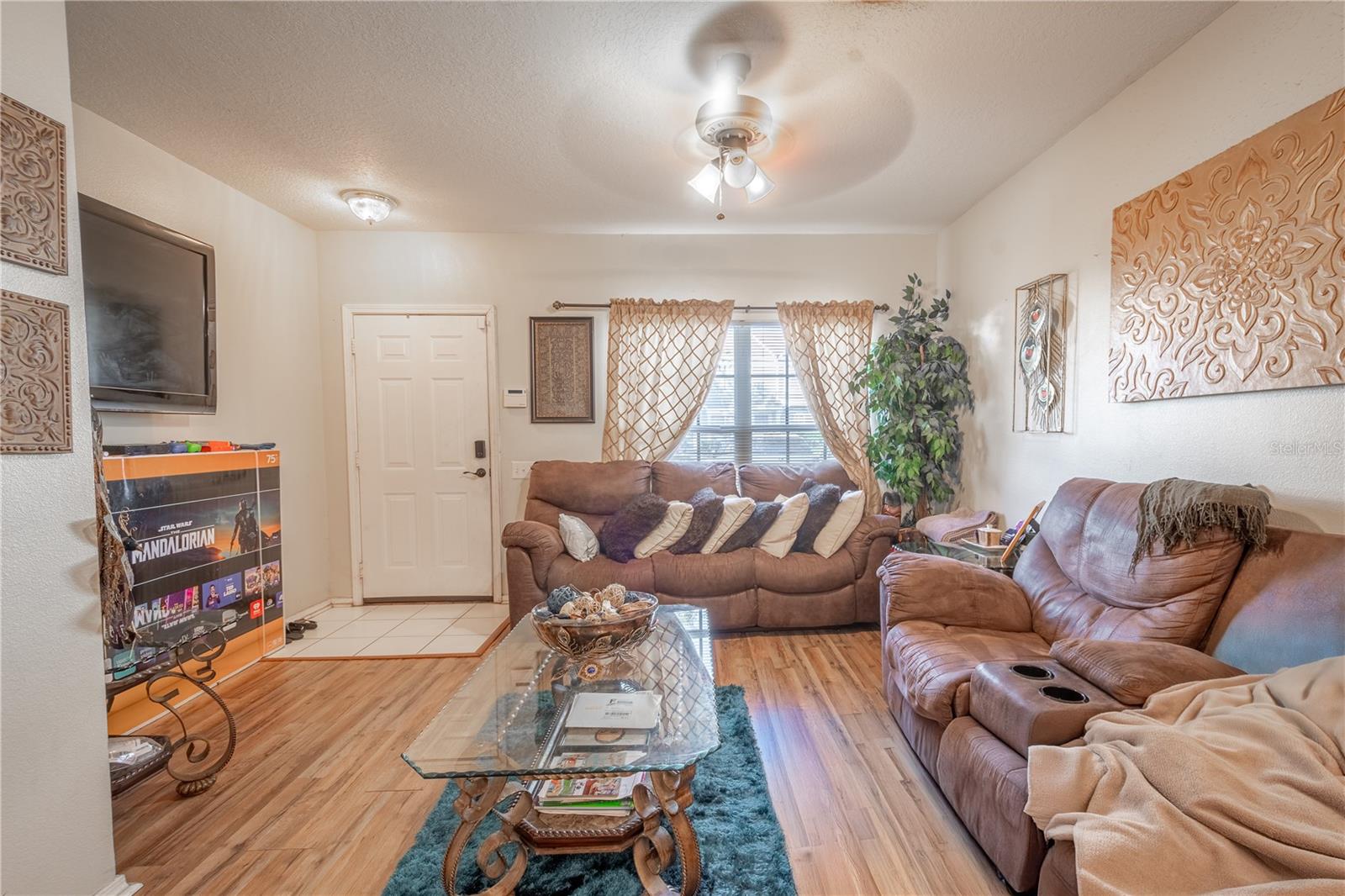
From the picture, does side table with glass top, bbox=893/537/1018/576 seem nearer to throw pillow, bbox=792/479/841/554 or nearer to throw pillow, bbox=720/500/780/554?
throw pillow, bbox=792/479/841/554

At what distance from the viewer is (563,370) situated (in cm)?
391

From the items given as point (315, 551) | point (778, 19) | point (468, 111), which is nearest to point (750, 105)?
point (778, 19)

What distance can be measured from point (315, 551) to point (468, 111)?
3.02 m

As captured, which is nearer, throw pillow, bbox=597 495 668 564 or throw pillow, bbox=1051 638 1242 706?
throw pillow, bbox=1051 638 1242 706

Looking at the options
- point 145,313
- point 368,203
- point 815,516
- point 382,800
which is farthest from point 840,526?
point 145,313

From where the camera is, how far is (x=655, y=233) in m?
3.91

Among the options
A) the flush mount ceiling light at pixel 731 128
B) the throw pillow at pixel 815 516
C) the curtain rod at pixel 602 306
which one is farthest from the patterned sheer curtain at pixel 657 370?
the flush mount ceiling light at pixel 731 128

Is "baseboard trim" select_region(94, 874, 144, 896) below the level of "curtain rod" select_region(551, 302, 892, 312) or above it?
below

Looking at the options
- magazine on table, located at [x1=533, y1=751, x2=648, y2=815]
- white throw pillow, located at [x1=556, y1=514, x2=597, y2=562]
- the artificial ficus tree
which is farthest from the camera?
the artificial ficus tree

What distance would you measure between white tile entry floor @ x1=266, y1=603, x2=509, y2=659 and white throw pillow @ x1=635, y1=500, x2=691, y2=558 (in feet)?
3.55

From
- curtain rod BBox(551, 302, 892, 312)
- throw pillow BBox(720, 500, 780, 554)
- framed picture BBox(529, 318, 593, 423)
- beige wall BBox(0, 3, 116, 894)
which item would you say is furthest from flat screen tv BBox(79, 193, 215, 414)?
throw pillow BBox(720, 500, 780, 554)

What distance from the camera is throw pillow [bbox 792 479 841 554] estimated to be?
3.28 m

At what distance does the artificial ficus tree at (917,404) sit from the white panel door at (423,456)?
108 inches

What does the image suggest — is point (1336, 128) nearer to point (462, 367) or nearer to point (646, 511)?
point (646, 511)
